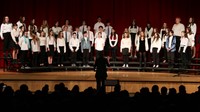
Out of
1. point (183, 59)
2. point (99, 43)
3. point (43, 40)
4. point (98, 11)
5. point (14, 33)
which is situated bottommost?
point (183, 59)

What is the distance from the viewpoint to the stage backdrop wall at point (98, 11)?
17.8m

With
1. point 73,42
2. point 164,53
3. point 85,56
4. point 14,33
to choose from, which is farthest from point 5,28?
point 164,53

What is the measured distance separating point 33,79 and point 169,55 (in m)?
6.14

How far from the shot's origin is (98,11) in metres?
18.5

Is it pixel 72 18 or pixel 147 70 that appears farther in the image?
pixel 72 18

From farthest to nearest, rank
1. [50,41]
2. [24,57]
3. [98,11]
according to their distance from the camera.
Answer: [98,11], [50,41], [24,57]

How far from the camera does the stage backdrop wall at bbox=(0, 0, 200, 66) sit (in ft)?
58.4

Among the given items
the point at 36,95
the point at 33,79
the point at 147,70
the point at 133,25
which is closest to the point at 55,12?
the point at 133,25

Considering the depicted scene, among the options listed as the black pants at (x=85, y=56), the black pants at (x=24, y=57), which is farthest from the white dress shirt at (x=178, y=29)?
the black pants at (x=24, y=57)

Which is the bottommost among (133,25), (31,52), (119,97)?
(119,97)

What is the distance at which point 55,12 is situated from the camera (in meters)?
18.4

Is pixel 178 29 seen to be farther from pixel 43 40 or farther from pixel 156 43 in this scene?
pixel 43 40

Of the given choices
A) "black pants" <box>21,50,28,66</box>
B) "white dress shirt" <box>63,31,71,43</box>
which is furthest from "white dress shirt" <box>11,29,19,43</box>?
"white dress shirt" <box>63,31,71,43</box>

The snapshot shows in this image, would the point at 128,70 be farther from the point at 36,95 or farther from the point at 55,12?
the point at 36,95
